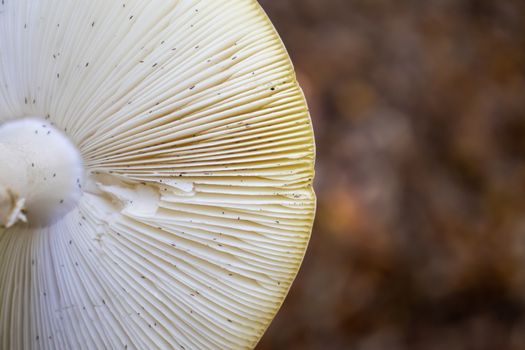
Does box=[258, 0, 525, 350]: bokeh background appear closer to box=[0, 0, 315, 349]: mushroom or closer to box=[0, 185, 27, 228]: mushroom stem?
box=[0, 0, 315, 349]: mushroom

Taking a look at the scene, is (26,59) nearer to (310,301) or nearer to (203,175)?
(203,175)

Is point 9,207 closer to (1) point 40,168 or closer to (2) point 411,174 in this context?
(1) point 40,168

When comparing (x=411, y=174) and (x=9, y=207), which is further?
(x=411, y=174)

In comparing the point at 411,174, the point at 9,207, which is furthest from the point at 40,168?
the point at 411,174

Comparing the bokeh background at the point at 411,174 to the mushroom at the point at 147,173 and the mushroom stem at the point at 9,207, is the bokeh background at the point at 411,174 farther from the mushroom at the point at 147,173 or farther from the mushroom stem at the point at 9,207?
the mushroom stem at the point at 9,207

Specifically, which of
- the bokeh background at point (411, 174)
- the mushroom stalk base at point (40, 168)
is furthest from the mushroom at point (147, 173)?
the bokeh background at point (411, 174)

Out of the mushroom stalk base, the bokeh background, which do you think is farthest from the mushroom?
the bokeh background
